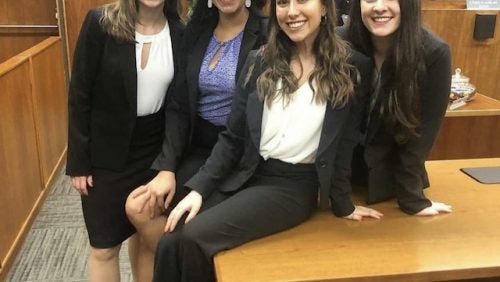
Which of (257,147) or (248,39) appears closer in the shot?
(257,147)

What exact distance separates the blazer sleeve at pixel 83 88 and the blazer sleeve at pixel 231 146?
419 mm

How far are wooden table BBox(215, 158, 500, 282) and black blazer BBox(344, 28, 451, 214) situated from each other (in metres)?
0.06

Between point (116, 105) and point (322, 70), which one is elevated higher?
point (322, 70)

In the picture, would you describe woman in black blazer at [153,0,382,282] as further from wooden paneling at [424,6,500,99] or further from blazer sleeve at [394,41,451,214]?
wooden paneling at [424,6,500,99]

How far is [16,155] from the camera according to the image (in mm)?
2670

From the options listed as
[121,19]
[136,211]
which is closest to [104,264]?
[136,211]

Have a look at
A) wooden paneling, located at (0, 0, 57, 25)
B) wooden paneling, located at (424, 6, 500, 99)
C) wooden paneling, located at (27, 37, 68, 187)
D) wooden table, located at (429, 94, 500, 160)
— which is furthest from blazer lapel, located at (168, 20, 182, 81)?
wooden paneling, located at (0, 0, 57, 25)

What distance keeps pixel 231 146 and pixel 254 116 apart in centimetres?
14

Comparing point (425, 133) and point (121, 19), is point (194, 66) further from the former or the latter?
point (425, 133)

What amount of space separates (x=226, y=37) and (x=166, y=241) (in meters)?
0.73

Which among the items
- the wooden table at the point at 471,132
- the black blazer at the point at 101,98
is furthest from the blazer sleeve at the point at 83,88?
the wooden table at the point at 471,132

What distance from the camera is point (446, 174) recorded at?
6.43 feet

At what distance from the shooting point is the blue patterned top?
171 cm

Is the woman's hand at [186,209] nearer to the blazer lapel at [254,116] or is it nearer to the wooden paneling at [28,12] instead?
the blazer lapel at [254,116]
